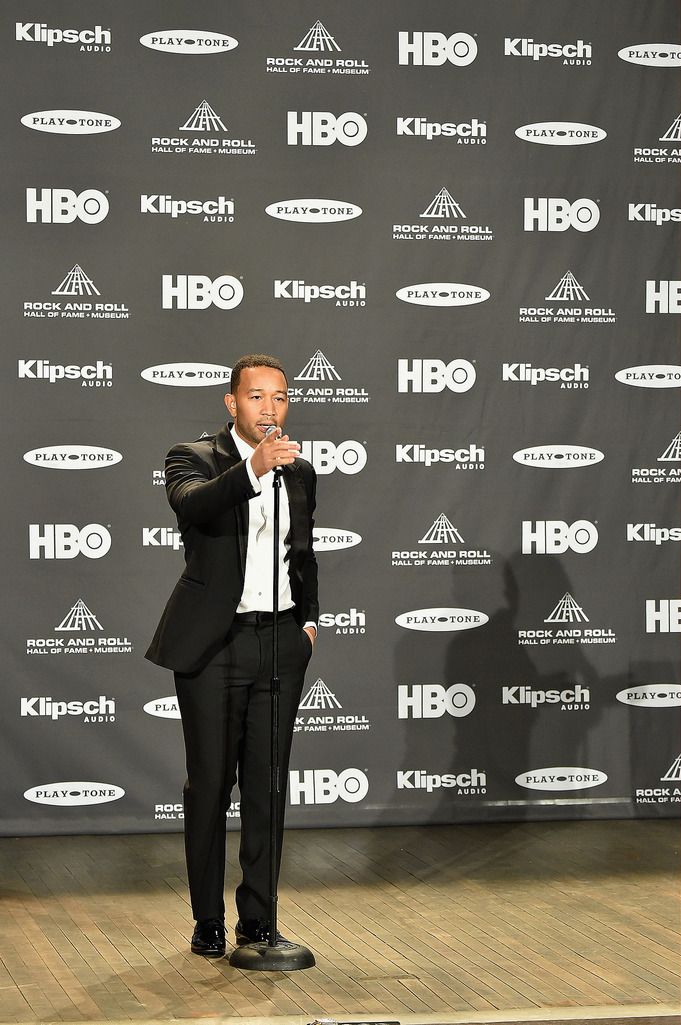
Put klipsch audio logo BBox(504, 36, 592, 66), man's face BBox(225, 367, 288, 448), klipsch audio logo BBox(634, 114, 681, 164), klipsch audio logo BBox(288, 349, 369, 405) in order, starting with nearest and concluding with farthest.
A: man's face BBox(225, 367, 288, 448) < klipsch audio logo BBox(288, 349, 369, 405) < klipsch audio logo BBox(504, 36, 592, 66) < klipsch audio logo BBox(634, 114, 681, 164)

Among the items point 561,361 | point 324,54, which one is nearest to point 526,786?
point 561,361

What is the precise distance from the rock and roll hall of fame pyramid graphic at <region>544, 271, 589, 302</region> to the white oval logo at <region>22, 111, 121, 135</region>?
198cm

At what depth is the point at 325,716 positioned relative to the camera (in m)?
5.64

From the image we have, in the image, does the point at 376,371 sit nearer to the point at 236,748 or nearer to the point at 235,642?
the point at 235,642

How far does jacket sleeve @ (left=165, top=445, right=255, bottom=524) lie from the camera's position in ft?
11.6

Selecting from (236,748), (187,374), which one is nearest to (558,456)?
(187,374)

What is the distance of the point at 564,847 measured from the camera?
17.3 ft

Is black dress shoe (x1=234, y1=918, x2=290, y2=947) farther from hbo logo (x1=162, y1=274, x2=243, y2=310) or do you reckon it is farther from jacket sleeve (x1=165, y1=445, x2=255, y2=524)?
hbo logo (x1=162, y1=274, x2=243, y2=310)

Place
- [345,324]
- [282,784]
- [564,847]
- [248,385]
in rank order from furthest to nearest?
[345,324]
[564,847]
[282,784]
[248,385]

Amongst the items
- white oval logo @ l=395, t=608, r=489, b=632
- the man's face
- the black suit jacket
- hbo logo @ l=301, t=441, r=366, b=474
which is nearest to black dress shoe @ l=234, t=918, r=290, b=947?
the black suit jacket

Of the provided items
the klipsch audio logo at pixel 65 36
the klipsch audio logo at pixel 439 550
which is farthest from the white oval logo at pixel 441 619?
the klipsch audio logo at pixel 65 36

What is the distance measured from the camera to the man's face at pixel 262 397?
368cm

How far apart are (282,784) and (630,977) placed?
3.72 ft

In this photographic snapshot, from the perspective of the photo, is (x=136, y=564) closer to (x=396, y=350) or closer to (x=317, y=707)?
(x=317, y=707)
